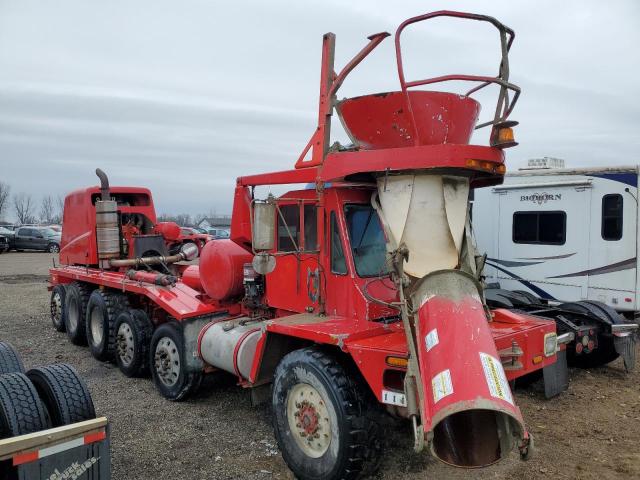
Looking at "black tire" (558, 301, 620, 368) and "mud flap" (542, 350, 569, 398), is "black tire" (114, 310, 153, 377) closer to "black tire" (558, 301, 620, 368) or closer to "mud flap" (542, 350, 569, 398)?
"mud flap" (542, 350, 569, 398)

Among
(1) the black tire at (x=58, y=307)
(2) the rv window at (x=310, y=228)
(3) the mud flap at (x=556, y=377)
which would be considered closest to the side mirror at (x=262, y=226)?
(2) the rv window at (x=310, y=228)

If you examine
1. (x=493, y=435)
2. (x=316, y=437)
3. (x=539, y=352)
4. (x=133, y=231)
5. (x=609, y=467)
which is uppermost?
(x=133, y=231)

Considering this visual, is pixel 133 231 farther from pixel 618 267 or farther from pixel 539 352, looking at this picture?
pixel 618 267

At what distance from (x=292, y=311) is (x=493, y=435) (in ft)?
7.17

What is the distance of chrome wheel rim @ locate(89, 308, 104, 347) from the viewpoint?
310 inches

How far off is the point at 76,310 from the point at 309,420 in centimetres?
630

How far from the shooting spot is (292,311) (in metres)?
4.98

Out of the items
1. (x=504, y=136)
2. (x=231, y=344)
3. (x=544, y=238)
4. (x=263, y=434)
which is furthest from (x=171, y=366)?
(x=544, y=238)

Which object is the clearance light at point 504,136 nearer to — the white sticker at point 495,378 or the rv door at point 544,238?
the white sticker at point 495,378

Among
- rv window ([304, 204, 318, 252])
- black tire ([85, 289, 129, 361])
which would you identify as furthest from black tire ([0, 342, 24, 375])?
black tire ([85, 289, 129, 361])

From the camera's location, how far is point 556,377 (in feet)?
20.2

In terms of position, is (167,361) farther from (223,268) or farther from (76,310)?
(76,310)

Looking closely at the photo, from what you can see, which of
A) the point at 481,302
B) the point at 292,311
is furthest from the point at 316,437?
the point at 481,302

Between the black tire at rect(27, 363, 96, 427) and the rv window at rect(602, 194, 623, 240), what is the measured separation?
25.0ft
